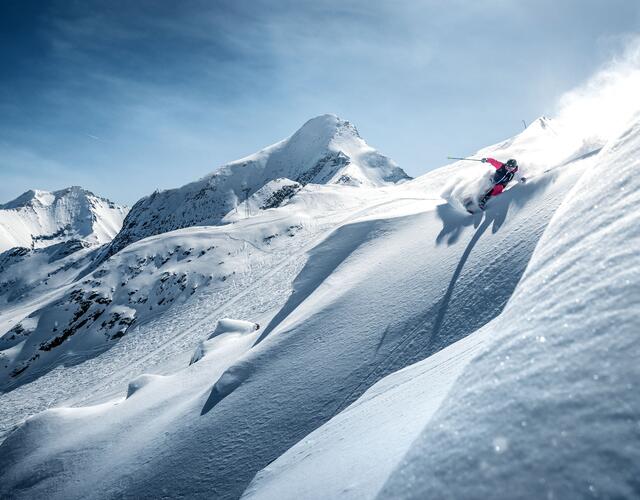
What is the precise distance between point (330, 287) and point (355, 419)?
6.81 metres

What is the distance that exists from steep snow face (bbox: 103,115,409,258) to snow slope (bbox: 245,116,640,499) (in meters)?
96.0

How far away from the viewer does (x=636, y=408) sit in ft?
4.59

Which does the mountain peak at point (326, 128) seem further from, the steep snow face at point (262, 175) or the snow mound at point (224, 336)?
the snow mound at point (224, 336)

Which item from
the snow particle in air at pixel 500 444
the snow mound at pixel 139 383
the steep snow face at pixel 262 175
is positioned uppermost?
the steep snow face at pixel 262 175

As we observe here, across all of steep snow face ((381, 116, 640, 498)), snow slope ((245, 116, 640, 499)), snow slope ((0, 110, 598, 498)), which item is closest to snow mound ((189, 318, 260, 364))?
snow slope ((0, 110, 598, 498))

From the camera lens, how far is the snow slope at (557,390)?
1.41 m

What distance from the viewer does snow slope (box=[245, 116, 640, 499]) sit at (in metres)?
1.41

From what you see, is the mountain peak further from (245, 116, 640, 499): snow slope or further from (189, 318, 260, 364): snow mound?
(245, 116, 640, 499): snow slope

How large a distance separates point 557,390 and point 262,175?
132862 millimetres

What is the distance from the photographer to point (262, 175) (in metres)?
130

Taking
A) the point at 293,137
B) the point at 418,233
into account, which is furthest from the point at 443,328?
the point at 293,137

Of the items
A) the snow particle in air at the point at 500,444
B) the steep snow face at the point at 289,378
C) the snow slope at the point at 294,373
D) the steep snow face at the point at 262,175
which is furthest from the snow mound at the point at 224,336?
the steep snow face at the point at 262,175

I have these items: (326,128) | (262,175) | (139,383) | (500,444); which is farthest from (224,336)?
(326,128)

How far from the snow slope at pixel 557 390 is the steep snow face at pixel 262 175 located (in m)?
96.0
